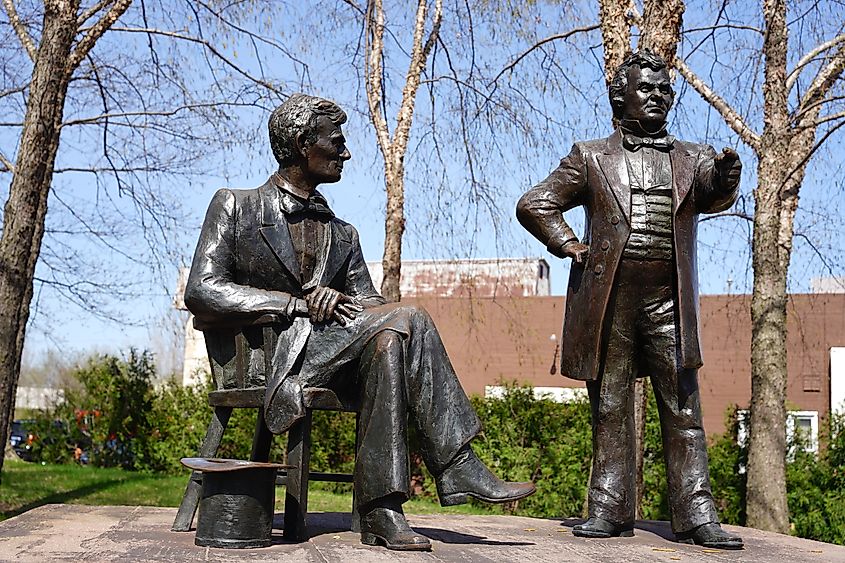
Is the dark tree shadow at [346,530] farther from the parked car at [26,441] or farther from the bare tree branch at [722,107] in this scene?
the parked car at [26,441]

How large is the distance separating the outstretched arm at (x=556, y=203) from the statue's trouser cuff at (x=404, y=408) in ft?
3.01

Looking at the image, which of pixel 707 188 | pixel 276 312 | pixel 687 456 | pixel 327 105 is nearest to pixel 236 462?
pixel 276 312

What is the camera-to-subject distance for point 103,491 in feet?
33.9

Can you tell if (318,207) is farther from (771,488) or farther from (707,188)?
(771,488)

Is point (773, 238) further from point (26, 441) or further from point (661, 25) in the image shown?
point (26, 441)

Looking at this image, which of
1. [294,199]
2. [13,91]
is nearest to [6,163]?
[13,91]

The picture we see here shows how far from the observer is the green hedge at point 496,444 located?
941 centimetres

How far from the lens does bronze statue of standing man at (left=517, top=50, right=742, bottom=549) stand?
455cm

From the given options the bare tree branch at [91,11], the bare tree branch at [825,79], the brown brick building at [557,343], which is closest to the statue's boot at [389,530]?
the bare tree branch at [91,11]

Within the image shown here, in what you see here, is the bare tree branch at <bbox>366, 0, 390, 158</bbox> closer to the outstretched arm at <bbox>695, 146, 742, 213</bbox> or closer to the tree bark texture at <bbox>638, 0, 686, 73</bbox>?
the tree bark texture at <bbox>638, 0, 686, 73</bbox>

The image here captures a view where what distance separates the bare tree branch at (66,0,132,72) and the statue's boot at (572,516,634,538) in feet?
21.2

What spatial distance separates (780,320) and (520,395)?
9.52ft

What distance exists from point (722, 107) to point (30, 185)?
6.18 metres

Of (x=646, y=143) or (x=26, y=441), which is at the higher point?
(x=646, y=143)
